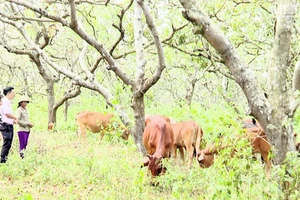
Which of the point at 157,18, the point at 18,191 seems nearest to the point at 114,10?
the point at 157,18

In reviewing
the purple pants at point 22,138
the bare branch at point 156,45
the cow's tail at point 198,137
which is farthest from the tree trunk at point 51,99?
the bare branch at point 156,45

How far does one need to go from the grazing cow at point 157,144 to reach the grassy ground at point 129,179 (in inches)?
7.4

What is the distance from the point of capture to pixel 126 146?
14.0 metres

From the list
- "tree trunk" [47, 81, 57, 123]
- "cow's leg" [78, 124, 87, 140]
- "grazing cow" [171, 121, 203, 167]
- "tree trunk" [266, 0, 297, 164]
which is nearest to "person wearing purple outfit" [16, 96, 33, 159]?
"grazing cow" [171, 121, 203, 167]

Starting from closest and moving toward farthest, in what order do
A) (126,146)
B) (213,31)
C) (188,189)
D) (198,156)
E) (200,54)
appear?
(213,31), (188,189), (198,156), (200,54), (126,146)

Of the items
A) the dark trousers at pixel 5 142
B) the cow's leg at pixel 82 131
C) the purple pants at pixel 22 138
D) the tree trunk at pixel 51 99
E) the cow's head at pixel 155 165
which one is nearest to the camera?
the cow's head at pixel 155 165

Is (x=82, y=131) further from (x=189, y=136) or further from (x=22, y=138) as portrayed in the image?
(x=189, y=136)

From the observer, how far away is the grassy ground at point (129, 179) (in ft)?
17.3

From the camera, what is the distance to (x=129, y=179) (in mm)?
8492

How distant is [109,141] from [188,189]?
7.79 m

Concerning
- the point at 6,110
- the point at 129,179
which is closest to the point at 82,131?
the point at 6,110

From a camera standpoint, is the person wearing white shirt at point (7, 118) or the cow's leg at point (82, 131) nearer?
the person wearing white shirt at point (7, 118)

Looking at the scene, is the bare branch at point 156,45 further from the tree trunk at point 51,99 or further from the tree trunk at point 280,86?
the tree trunk at point 51,99

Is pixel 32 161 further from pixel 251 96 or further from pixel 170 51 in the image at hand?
pixel 170 51
